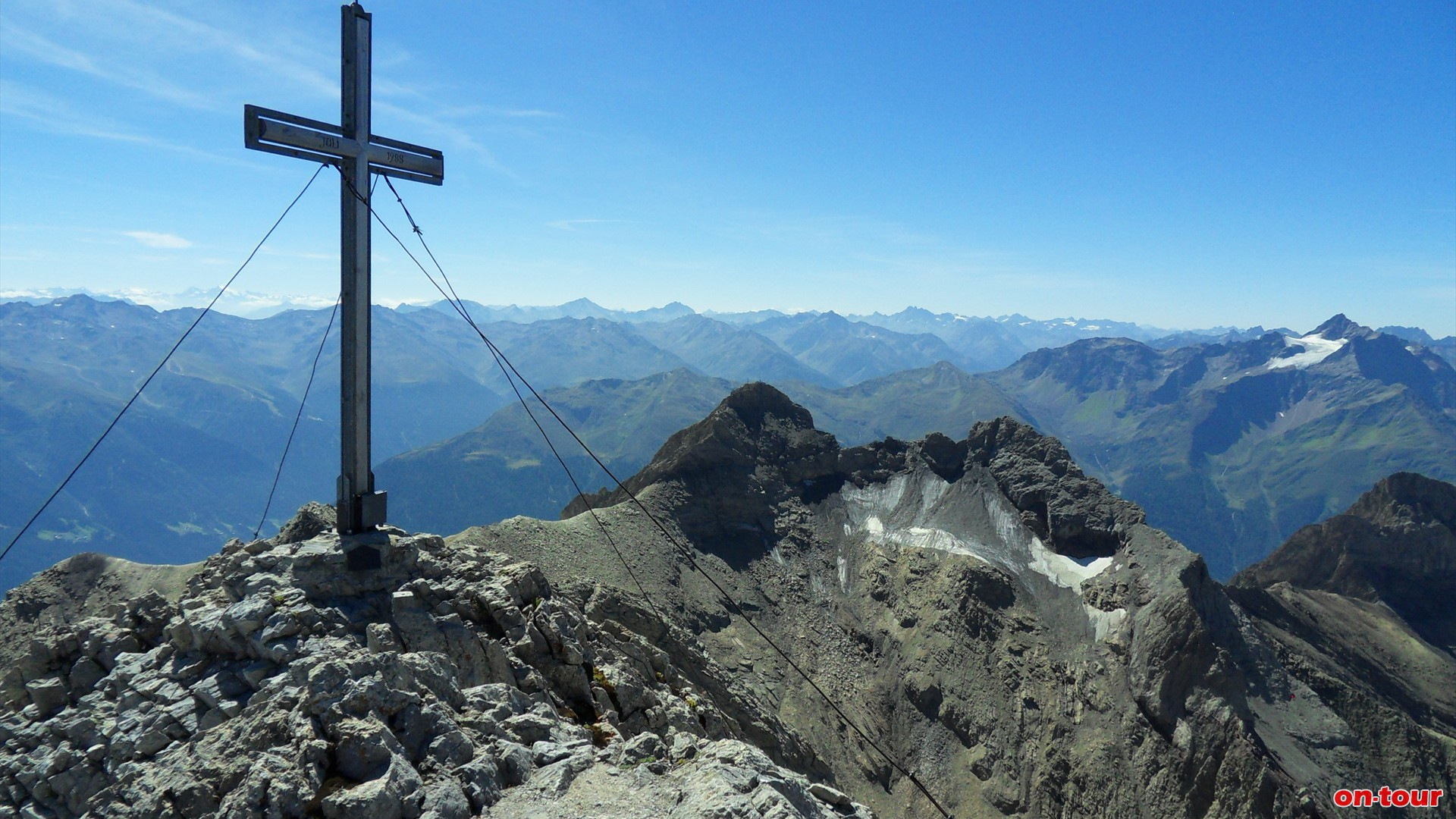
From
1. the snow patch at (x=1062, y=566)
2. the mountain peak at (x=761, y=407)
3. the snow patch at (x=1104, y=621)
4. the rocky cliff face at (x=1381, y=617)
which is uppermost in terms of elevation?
the mountain peak at (x=761, y=407)

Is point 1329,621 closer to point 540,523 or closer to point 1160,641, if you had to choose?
point 1160,641

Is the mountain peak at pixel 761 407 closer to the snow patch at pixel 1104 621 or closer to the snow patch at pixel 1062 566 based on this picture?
the snow patch at pixel 1062 566

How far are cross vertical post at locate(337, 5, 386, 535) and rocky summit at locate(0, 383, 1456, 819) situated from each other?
1.25 meters

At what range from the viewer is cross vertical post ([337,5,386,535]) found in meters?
13.4

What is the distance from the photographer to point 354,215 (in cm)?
1341

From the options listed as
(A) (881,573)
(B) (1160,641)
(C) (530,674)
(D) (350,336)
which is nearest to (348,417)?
(D) (350,336)

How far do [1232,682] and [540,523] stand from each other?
48291 millimetres

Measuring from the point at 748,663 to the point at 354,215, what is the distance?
4678 centimetres

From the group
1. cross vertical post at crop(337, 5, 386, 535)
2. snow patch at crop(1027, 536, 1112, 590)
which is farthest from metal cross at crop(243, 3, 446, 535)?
snow patch at crop(1027, 536, 1112, 590)

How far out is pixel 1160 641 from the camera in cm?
5238

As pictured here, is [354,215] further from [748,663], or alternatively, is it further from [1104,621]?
[1104,621]

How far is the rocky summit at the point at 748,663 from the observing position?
9797 millimetres

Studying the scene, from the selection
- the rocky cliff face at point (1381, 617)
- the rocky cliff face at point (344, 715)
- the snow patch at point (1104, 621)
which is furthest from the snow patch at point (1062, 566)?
the rocky cliff face at point (344, 715)

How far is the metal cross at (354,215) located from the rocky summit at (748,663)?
106 cm
